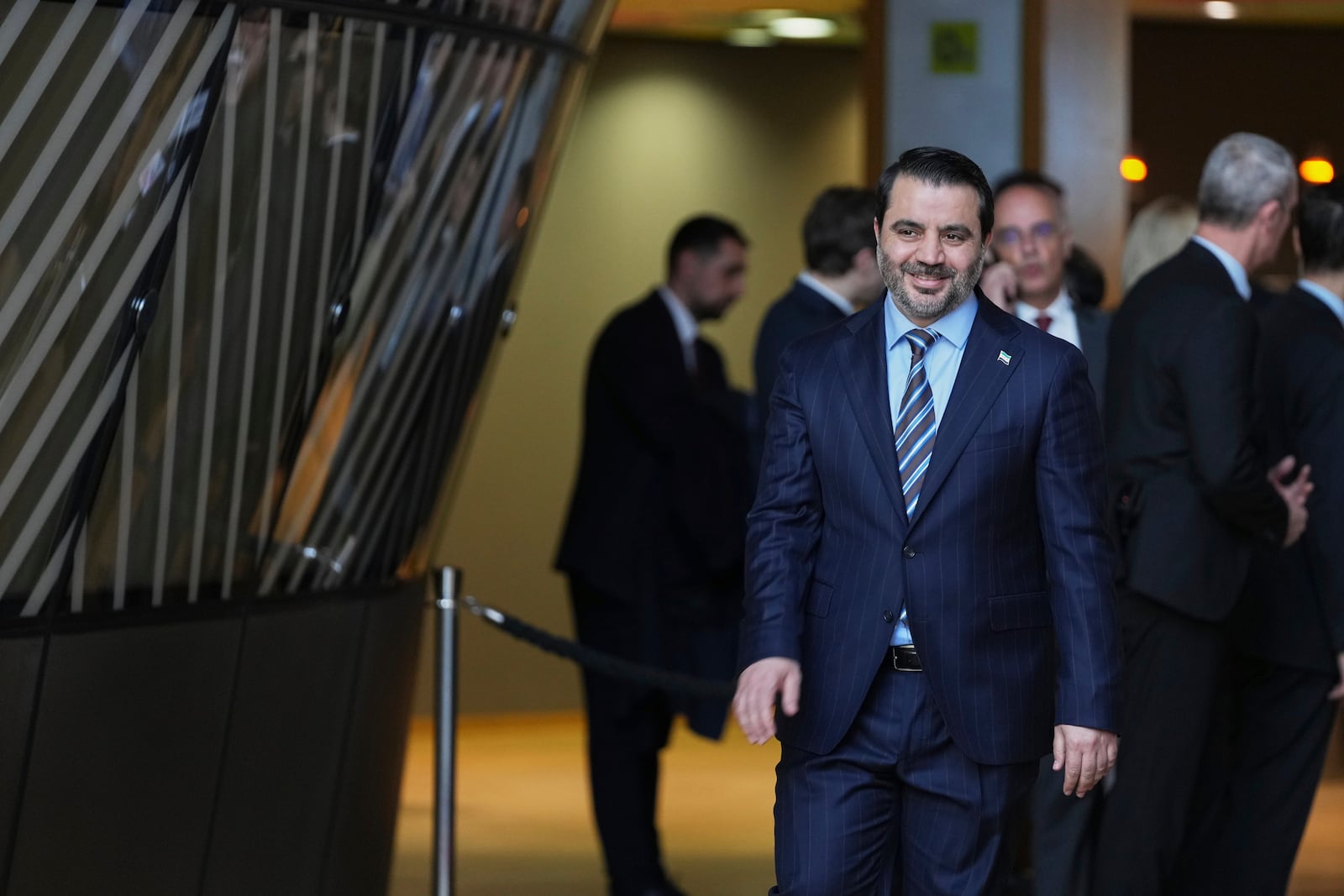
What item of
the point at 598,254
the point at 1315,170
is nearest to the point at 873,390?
the point at 598,254

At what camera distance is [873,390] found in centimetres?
310

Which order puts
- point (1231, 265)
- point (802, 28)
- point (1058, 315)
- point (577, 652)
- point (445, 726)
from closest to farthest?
point (1231, 265) → point (445, 726) → point (577, 652) → point (1058, 315) → point (802, 28)

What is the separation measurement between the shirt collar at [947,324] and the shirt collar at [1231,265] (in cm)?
152

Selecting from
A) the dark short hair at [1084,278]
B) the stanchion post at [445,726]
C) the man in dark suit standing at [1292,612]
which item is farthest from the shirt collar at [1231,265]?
the stanchion post at [445,726]

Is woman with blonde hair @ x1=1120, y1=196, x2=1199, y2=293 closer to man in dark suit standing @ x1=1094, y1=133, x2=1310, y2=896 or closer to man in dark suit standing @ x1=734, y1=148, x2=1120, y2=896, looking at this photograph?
man in dark suit standing @ x1=1094, y1=133, x2=1310, y2=896

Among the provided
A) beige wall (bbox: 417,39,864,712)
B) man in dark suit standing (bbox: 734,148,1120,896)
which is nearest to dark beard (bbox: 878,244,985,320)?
man in dark suit standing (bbox: 734,148,1120,896)

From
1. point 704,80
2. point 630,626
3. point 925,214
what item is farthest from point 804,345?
point 704,80

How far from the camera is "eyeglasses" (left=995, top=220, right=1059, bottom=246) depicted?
5051mm

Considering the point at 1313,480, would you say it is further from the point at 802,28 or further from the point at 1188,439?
the point at 802,28

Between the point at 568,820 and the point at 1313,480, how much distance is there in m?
3.67

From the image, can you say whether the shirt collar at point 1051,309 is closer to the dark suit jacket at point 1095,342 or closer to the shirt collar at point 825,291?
the dark suit jacket at point 1095,342

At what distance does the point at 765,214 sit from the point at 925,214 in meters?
7.57

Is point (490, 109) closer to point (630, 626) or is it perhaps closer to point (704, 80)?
point (630, 626)

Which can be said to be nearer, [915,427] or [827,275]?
[915,427]
